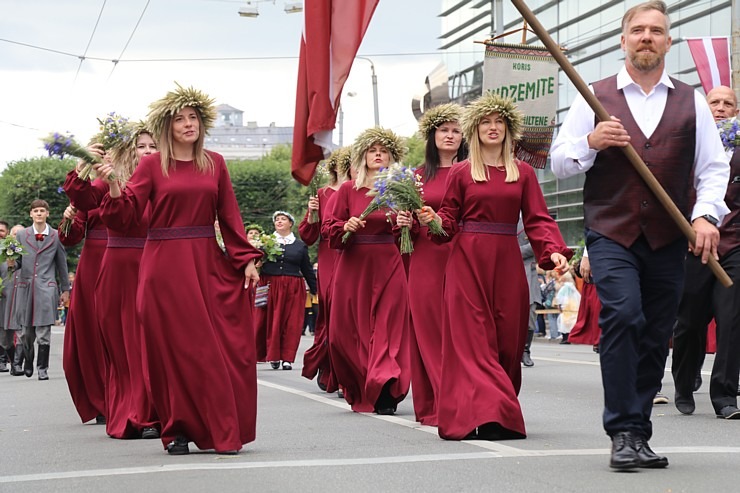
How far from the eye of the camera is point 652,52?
7117 mm

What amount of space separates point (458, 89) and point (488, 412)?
5360 cm

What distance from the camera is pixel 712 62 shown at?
1455cm

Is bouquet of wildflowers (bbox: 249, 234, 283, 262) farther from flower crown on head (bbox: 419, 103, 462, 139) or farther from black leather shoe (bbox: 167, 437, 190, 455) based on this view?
black leather shoe (bbox: 167, 437, 190, 455)

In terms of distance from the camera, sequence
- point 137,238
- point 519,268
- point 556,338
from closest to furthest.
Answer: point 519,268
point 137,238
point 556,338

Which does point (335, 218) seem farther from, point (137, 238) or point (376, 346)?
point (137, 238)

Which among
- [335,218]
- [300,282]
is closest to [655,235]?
[335,218]

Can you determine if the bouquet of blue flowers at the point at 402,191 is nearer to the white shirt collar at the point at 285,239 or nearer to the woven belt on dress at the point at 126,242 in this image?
the woven belt on dress at the point at 126,242

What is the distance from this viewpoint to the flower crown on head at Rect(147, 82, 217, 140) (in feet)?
29.1

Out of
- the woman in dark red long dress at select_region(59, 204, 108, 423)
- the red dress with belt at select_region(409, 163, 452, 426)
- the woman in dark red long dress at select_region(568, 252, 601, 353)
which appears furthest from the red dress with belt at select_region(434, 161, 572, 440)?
the woman in dark red long dress at select_region(568, 252, 601, 353)

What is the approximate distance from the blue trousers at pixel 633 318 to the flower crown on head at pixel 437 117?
12.9 feet

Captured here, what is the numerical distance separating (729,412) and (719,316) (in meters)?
0.86

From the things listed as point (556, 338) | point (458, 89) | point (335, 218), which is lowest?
point (556, 338)

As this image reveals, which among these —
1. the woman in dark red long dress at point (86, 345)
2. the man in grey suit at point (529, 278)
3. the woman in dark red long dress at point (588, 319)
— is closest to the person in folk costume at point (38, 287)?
the man in grey suit at point (529, 278)

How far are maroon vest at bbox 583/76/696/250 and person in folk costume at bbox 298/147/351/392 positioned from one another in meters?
7.15
